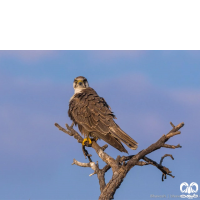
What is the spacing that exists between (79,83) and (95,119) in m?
2.04

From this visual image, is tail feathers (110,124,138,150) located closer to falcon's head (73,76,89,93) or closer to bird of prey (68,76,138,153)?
bird of prey (68,76,138,153)

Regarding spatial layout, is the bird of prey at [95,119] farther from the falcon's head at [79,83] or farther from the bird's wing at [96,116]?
the falcon's head at [79,83]

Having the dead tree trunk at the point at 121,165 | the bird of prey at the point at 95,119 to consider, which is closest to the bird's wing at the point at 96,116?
the bird of prey at the point at 95,119

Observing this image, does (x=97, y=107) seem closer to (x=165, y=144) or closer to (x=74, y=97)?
(x=74, y=97)

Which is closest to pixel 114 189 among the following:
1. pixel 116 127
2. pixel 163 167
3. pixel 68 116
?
pixel 163 167

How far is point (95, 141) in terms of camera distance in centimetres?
759

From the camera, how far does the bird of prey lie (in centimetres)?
657

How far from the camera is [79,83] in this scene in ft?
29.3

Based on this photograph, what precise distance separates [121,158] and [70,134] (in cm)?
187

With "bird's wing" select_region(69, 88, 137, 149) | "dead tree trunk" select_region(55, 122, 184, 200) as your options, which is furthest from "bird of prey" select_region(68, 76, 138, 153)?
"dead tree trunk" select_region(55, 122, 184, 200)

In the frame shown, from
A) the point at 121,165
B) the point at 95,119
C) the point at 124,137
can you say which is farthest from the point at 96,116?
Answer: the point at 121,165

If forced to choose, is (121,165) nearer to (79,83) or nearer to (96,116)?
(96,116)

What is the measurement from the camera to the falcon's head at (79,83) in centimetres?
895

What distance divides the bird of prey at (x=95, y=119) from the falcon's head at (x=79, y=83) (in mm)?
432
